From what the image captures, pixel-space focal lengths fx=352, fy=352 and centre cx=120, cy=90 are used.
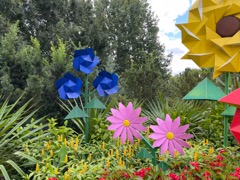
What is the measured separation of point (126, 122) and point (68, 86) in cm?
114

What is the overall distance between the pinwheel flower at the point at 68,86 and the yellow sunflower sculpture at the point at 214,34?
1.34 m

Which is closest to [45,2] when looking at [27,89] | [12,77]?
[12,77]

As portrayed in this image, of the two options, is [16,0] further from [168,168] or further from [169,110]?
[168,168]

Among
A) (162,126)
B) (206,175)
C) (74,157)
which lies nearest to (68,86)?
(74,157)

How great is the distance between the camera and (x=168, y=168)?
3180mm

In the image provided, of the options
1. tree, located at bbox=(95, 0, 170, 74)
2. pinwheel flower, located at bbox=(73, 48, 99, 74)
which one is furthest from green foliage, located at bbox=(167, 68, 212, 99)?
pinwheel flower, located at bbox=(73, 48, 99, 74)

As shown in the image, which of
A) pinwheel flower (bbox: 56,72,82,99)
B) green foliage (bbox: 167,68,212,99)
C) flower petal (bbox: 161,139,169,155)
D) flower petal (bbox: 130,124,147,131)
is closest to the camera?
flower petal (bbox: 161,139,169,155)

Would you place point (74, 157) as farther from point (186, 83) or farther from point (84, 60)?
point (186, 83)

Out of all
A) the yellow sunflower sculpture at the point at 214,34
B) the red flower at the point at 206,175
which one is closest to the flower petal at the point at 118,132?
the red flower at the point at 206,175

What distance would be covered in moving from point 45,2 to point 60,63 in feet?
13.6

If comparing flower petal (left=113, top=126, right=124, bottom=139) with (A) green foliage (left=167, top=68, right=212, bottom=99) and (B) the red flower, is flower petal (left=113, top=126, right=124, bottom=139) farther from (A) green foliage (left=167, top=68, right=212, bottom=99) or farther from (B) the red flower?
(A) green foliage (left=167, top=68, right=212, bottom=99)

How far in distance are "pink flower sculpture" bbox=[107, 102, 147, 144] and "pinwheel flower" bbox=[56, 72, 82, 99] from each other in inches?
38.9

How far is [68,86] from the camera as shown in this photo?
4.04 metres

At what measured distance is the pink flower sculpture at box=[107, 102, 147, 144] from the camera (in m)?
3.15
